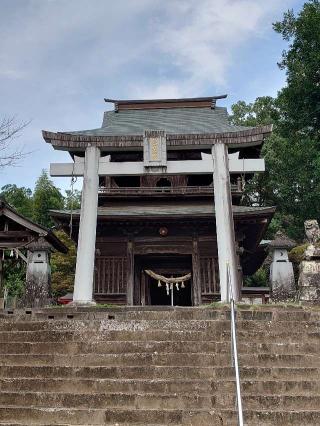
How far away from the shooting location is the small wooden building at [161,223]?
12.3 metres

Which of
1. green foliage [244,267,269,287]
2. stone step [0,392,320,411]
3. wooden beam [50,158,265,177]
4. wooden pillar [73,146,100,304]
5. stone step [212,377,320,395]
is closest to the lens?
stone step [0,392,320,411]

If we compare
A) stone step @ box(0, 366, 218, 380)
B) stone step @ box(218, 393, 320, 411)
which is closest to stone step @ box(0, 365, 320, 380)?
stone step @ box(0, 366, 218, 380)

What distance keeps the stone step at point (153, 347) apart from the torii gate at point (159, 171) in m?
4.02

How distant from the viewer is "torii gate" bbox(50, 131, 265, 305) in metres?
11.0

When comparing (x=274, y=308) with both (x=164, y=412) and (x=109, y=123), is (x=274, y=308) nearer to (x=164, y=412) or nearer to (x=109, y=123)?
(x=164, y=412)

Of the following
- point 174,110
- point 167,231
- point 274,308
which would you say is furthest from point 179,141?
point 174,110

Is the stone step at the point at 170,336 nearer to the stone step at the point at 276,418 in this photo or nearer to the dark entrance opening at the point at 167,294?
the stone step at the point at 276,418

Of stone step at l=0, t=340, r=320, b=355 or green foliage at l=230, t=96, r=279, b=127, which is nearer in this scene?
stone step at l=0, t=340, r=320, b=355

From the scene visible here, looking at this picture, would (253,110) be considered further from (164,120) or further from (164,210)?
(164,210)

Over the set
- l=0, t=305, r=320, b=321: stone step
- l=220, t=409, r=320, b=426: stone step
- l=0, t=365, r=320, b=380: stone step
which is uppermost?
l=0, t=305, r=320, b=321: stone step

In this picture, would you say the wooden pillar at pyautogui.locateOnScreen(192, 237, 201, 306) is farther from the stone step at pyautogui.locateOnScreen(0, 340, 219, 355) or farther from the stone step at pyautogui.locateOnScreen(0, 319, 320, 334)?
the stone step at pyautogui.locateOnScreen(0, 340, 219, 355)

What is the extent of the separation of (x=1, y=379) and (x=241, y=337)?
3.69m

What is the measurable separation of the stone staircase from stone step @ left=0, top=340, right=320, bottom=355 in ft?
0.05

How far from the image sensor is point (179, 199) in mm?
15812
